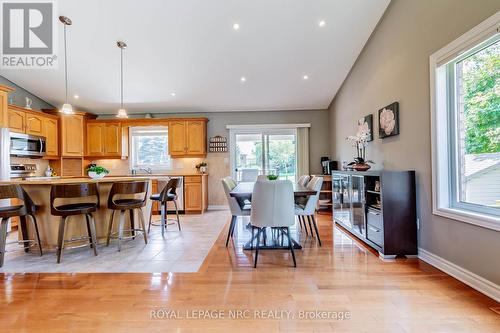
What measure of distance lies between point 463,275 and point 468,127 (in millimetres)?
1336

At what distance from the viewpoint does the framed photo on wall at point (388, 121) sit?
3366mm

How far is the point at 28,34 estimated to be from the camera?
4004 millimetres

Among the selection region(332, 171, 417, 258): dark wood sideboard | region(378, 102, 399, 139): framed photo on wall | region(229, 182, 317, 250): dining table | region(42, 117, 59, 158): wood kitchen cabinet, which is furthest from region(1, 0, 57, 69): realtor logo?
region(332, 171, 417, 258): dark wood sideboard

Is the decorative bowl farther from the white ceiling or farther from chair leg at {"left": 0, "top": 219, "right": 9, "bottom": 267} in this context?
the white ceiling

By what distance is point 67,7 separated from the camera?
350cm

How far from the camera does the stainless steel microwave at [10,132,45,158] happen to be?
4645 mm

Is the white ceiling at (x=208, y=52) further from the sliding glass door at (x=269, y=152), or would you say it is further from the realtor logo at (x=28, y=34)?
the sliding glass door at (x=269, y=152)

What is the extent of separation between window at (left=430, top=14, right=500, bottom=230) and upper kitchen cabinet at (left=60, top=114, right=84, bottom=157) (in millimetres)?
6798

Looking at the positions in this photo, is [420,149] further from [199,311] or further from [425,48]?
[199,311]

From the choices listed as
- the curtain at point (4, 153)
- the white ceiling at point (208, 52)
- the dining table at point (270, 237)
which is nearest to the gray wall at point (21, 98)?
the white ceiling at point (208, 52)

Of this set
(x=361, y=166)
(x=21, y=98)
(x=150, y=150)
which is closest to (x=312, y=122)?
(x=361, y=166)

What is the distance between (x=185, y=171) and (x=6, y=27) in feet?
13.2

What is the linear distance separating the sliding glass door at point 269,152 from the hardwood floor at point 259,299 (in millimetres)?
3817

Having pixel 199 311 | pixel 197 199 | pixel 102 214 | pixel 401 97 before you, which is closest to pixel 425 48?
pixel 401 97
